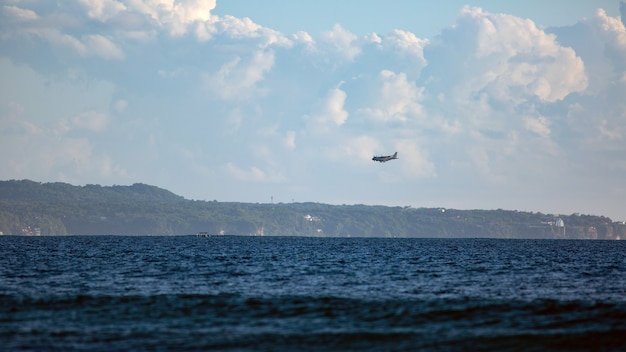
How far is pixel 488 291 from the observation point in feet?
229

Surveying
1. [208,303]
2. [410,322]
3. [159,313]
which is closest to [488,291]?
[410,322]

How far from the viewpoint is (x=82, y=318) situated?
53062 millimetres

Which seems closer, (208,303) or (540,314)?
(540,314)

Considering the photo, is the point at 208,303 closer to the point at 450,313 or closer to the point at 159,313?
the point at 159,313

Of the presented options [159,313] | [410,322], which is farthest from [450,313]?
[159,313]

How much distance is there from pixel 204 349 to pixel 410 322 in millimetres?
15241

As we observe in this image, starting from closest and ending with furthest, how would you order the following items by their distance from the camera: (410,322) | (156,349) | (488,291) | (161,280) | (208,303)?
(156,349)
(410,322)
(208,303)
(488,291)
(161,280)

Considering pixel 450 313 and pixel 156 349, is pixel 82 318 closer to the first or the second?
pixel 156 349

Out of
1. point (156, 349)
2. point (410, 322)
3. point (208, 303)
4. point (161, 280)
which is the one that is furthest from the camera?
point (161, 280)

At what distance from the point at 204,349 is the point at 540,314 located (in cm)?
2419

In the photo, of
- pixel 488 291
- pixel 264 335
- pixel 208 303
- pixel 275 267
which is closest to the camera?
pixel 264 335

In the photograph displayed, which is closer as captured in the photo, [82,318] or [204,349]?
[204,349]

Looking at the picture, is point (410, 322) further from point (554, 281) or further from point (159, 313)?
point (554, 281)

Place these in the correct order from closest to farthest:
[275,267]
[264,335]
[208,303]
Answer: [264,335] → [208,303] → [275,267]
